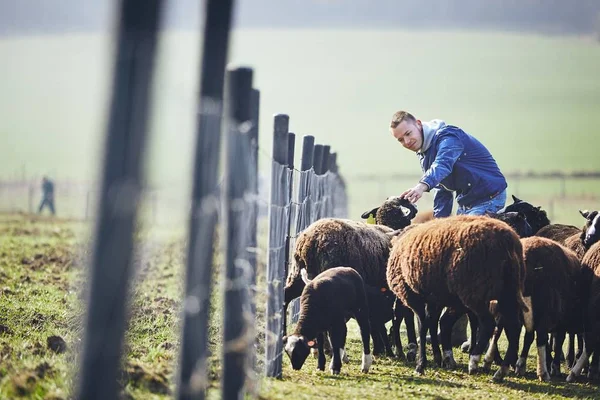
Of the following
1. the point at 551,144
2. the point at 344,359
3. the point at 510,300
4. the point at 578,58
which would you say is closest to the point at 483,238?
the point at 510,300

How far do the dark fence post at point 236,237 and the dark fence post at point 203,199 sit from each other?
49cm

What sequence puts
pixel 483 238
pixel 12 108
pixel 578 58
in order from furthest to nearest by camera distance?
pixel 578 58 < pixel 12 108 < pixel 483 238

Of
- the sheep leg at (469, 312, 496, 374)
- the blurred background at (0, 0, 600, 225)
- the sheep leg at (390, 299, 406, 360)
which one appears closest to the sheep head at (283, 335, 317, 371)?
the sheep leg at (469, 312, 496, 374)

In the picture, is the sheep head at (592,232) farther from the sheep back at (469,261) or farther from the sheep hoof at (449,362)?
the sheep hoof at (449,362)

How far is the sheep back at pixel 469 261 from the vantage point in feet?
31.1

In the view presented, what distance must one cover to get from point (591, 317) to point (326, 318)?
111 inches

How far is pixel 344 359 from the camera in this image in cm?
1066

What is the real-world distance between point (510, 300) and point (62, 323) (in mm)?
4631

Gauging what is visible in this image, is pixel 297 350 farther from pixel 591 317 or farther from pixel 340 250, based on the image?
pixel 591 317

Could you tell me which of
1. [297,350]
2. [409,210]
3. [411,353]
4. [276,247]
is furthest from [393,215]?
[276,247]

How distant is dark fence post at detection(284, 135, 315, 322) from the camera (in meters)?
12.6

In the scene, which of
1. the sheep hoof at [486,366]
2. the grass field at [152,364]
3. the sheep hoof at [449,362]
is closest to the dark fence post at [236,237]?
the grass field at [152,364]

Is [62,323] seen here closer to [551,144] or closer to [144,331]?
[144,331]

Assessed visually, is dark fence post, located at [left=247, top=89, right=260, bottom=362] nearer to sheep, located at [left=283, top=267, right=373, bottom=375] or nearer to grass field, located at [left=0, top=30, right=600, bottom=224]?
sheep, located at [left=283, top=267, right=373, bottom=375]
